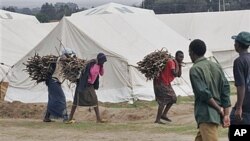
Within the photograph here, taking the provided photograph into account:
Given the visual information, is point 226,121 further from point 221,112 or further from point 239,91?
point 239,91

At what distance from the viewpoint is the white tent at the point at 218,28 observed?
31.7 m

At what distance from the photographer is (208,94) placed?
6422mm

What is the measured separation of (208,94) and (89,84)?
24.0 feet

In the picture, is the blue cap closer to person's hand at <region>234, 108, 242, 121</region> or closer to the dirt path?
person's hand at <region>234, 108, 242, 121</region>

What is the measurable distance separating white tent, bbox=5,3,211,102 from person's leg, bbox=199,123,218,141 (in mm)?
14323

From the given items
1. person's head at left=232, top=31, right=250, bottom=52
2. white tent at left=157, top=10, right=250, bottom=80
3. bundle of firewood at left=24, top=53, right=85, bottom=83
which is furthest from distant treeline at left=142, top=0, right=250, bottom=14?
person's head at left=232, top=31, right=250, bottom=52

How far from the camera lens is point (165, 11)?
62.5m

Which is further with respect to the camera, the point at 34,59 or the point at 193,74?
the point at 34,59

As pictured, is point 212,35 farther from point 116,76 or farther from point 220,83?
point 220,83

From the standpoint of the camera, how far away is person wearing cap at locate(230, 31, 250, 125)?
6.80 meters

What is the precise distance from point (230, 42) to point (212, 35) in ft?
4.23

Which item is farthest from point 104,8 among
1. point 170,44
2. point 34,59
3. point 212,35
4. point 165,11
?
point 165,11

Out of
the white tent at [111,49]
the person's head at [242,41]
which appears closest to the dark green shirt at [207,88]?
the person's head at [242,41]

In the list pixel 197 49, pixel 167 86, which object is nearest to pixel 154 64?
pixel 167 86
